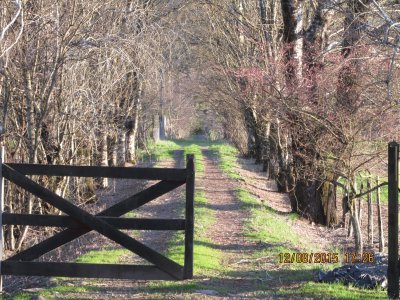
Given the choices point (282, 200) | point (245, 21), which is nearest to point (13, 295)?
point (245, 21)

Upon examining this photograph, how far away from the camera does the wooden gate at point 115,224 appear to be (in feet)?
25.7

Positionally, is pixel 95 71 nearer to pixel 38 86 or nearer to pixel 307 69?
pixel 38 86

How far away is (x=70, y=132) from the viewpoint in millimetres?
15594

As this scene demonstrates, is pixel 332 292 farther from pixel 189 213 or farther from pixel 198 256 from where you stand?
pixel 198 256

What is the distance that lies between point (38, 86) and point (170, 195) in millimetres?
10036

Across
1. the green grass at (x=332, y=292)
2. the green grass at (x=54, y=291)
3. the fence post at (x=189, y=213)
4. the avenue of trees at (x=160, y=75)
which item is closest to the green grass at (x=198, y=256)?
the fence post at (x=189, y=213)

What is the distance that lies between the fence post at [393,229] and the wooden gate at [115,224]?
7.23ft

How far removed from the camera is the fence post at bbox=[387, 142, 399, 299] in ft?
25.8

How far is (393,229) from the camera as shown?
7969 mm

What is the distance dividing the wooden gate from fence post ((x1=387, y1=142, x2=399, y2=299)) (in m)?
2.20
